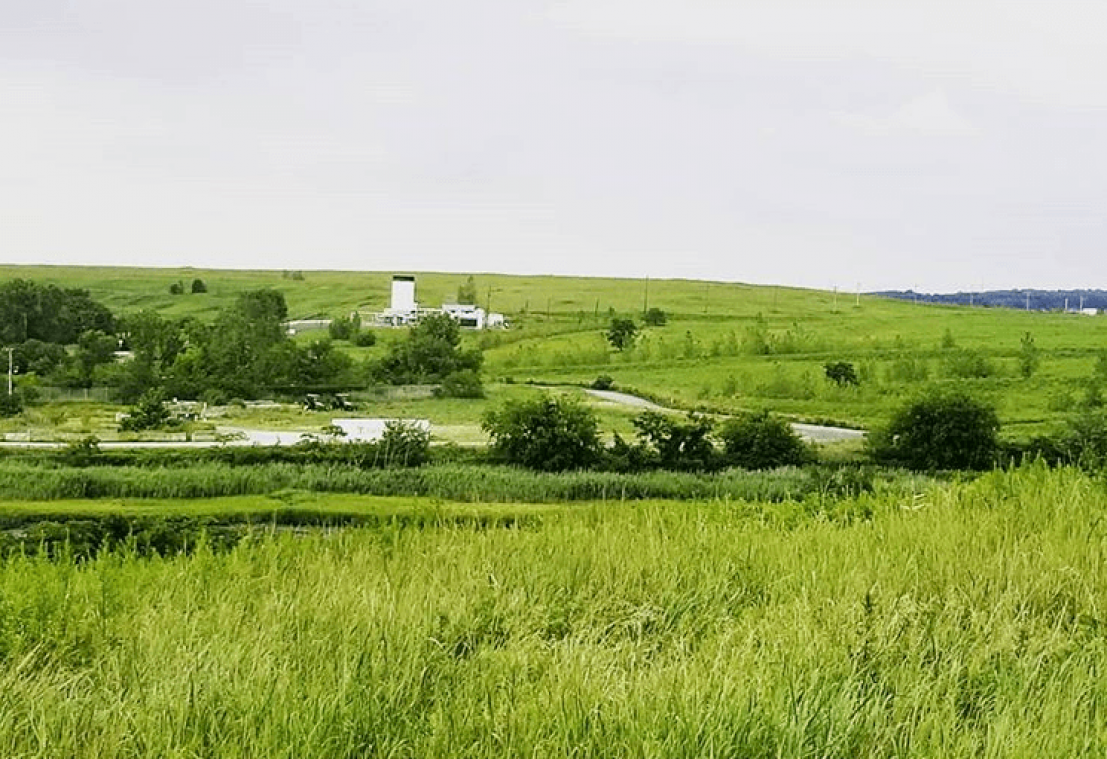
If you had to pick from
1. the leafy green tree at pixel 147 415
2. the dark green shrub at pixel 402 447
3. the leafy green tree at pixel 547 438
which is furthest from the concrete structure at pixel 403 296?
the leafy green tree at pixel 547 438

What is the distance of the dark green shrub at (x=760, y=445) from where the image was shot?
44.1m

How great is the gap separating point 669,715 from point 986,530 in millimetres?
2641

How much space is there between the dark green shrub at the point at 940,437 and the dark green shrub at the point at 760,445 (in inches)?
122

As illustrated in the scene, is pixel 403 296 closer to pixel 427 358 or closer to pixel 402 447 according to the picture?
pixel 427 358

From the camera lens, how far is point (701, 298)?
Answer: 8612 centimetres

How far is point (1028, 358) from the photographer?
53.5m

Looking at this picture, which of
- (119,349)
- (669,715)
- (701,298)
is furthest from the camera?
(701,298)

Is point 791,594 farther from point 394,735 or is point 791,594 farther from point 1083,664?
point 394,735

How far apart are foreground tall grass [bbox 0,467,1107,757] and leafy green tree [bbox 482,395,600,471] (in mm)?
38060

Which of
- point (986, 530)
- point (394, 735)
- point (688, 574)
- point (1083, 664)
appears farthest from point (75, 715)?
point (986, 530)

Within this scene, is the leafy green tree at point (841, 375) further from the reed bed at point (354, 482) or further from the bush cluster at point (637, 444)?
the reed bed at point (354, 482)

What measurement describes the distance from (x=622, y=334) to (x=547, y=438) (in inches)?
739

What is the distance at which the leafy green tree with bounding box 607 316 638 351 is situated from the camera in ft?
198

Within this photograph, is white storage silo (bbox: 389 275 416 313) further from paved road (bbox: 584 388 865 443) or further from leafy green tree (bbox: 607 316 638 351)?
paved road (bbox: 584 388 865 443)
